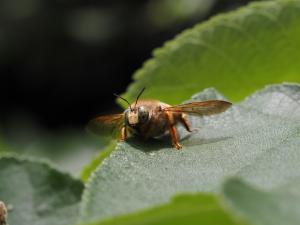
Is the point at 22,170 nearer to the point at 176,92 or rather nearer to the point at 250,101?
the point at 250,101

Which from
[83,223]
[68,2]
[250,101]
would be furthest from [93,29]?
[83,223]

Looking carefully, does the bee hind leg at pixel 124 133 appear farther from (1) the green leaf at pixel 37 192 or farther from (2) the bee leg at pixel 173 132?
(1) the green leaf at pixel 37 192

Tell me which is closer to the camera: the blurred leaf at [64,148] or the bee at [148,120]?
the bee at [148,120]

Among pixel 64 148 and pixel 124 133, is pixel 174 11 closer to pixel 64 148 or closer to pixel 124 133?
pixel 64 148

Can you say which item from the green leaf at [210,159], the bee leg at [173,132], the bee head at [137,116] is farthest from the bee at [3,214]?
the bee head at [137,116]

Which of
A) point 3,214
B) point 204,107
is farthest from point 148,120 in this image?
point 3,214

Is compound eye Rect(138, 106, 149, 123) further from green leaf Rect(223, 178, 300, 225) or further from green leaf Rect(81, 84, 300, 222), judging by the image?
green leaf Rect(223, 178, 300, 225)

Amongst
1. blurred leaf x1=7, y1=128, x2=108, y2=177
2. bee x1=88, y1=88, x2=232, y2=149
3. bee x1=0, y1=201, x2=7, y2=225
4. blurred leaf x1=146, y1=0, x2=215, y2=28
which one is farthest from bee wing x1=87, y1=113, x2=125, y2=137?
blurred leaf x1=146, y1=0, x2=215, y2=28
